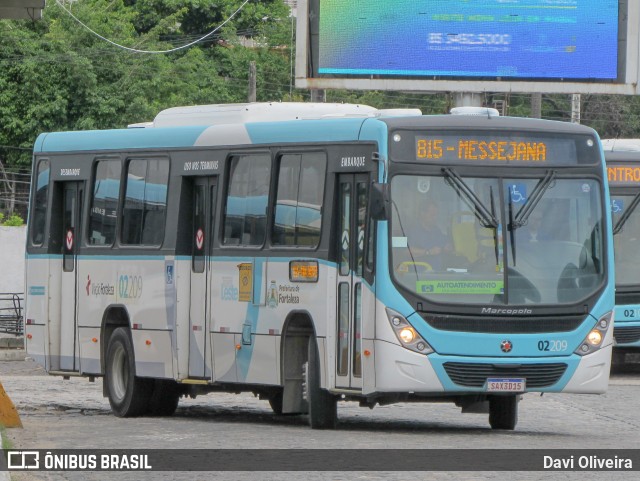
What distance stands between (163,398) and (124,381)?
0.48m

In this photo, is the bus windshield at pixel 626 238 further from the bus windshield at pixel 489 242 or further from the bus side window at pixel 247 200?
the bus windshield at pixel 489 242

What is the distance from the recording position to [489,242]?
48.1 feet

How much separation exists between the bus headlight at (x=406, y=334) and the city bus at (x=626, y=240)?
12.2 meters

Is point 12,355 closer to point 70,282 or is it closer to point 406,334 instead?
point 70,282

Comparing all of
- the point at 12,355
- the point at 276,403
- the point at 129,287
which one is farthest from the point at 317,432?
the point at 12,355

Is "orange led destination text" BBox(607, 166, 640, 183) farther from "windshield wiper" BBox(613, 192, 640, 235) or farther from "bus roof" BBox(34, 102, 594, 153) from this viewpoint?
"bus roof" BBox(34, 102, 594, 153)

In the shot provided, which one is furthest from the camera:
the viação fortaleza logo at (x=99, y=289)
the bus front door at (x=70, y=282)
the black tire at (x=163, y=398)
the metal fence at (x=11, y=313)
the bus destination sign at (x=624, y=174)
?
the metal fence at (x=11, y=313)

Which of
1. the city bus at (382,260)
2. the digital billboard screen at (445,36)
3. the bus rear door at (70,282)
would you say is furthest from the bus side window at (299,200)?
the digital billboard screen at (445,36)

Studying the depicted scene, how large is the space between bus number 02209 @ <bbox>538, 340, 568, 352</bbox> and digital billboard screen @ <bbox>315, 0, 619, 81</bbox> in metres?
14.2

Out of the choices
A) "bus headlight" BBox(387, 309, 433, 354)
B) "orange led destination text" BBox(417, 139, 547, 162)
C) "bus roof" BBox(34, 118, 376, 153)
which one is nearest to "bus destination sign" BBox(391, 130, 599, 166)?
"orange led destination text" BBox(417, 139, 547, 162)

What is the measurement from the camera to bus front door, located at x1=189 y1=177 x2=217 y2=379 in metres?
17.0

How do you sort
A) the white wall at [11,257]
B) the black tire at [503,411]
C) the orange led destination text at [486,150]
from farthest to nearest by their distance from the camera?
the white wall at [11,257] → the black tire at [503,411] → the orange led destination text at [486,150]

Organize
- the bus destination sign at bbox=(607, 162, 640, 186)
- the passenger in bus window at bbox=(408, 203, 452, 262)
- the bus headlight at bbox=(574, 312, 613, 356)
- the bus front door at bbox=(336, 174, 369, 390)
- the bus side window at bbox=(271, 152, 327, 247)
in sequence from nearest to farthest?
the passenger in bus window at bbox=(408, 203, 452, 262) < the bus front door at bbox=(336, 174, 369, 390) < the bus headlight at bbox=(574, 312, 613, 356) < the bus side window at bbox=(271, 152, 327, 247) < the bus destination sign at bbox=(607, 162, 640, 186)

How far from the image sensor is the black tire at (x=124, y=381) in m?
18.1
